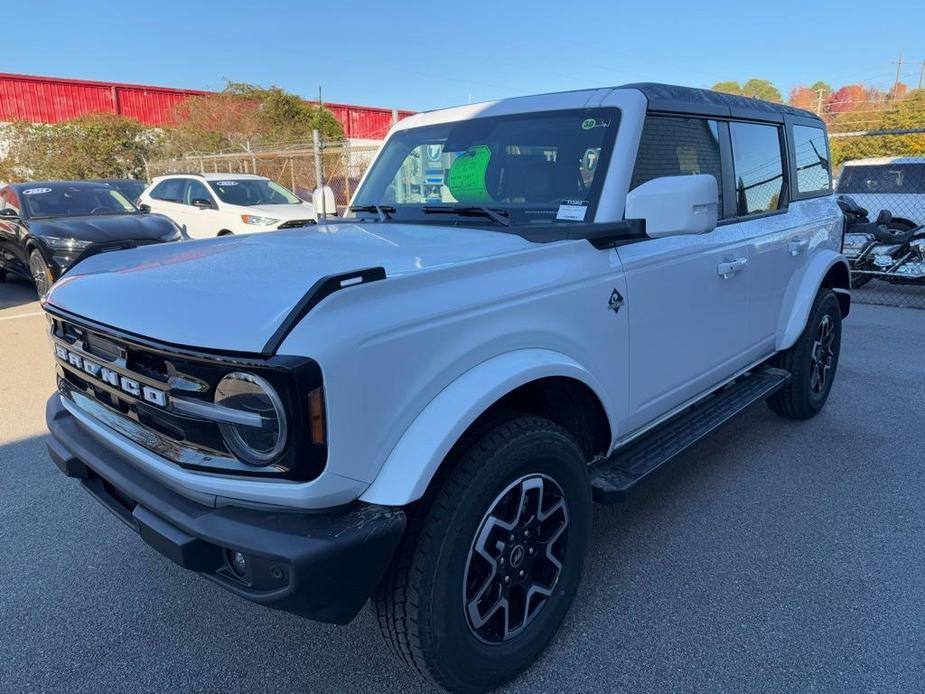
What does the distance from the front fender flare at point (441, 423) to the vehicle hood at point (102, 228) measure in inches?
313

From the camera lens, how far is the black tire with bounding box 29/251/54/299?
8.40 metres

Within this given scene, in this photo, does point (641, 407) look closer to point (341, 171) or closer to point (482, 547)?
point (482, 547)

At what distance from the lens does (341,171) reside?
16.1m

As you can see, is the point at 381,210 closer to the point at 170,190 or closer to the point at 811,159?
the point at 811,159

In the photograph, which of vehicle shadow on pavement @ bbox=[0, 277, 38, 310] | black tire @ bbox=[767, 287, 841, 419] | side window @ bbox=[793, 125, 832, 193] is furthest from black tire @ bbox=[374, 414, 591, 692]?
vehicle shadow on pavement @ bbox=[0, 277, 38, 310]

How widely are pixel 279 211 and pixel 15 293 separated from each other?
4.23 m

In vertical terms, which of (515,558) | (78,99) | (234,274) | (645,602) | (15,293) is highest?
(78,99)

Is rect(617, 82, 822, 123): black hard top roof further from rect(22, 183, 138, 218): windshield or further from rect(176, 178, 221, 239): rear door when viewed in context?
rect(176, 178, 221, 239): rear door

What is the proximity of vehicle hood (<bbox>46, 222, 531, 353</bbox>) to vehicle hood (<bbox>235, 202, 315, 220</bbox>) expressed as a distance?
8.51 m

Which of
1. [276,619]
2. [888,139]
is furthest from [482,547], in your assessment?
[888,139]

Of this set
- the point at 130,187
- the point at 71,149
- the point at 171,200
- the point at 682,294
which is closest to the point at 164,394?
the point at 682,294

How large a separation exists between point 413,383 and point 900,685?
75.4 inches

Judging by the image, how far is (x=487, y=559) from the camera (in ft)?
6.91

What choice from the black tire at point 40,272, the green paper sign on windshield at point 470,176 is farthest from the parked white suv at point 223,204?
the green paper sign on windshield at point 470,176
